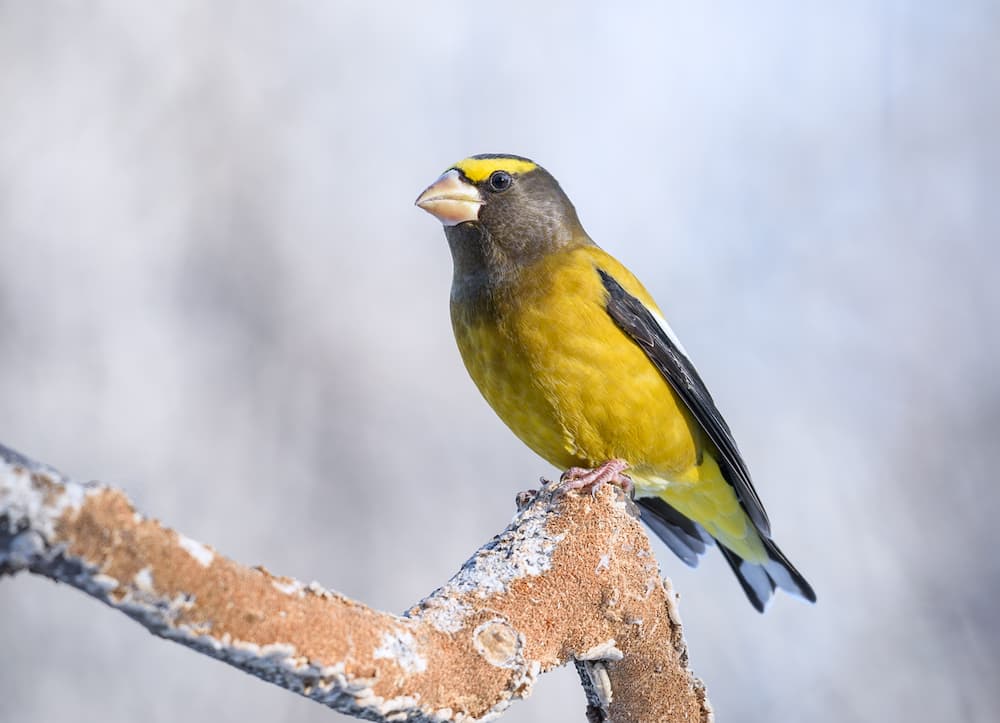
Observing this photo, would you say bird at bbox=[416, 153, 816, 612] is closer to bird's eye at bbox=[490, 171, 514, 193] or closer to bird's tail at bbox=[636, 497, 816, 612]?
bird's eye at bbox=[490, 171, 514, 193]

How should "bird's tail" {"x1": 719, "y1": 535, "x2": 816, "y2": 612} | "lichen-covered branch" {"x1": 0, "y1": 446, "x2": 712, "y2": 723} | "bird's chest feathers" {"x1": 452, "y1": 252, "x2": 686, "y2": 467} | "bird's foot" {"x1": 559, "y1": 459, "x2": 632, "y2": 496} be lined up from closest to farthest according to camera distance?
1. "lichen-covered branch" {"x1": 0, "y1": 446, "x2": 712, "y2": 723}
2. "bird's foot" {"x1": 559, "y1": 459, "x2": 632, "y2": 496}
3. "bird's chest feathers" {"x1": 452, "y1": 252, "x2": 686, "y2": 467}
4. "bird's tail" {"x1": 719, "y1": 535, "x2": 816, "y2": 612}

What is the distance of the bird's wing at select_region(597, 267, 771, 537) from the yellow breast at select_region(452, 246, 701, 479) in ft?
0.09

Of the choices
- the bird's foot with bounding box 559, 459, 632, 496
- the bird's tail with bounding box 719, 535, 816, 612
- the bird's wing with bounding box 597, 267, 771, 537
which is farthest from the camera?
the bird's tail with bounding box 719, 535, 816, 612

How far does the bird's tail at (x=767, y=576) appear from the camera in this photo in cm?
311

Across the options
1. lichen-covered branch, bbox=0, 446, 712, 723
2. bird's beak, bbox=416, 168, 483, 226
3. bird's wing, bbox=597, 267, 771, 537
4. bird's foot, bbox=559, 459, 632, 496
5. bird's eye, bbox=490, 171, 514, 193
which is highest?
bird's eye, bbox=490, 171, 514, 193

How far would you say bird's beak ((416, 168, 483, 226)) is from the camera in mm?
2572

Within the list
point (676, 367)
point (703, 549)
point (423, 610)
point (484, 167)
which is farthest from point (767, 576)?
point (423, 610)

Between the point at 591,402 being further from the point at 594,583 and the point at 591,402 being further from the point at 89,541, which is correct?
the point at 89,541

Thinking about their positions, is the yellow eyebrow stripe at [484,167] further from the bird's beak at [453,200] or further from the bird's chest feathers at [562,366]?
the bird's chest feathers at [562,366]

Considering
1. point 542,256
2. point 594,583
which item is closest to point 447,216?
point 542,256

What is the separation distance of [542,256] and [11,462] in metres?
1.68

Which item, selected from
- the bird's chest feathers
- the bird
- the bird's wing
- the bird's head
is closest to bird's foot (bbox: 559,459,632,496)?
the bird

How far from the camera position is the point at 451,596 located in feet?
5.65

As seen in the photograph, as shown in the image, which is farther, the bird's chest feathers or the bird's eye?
the bird's eye
